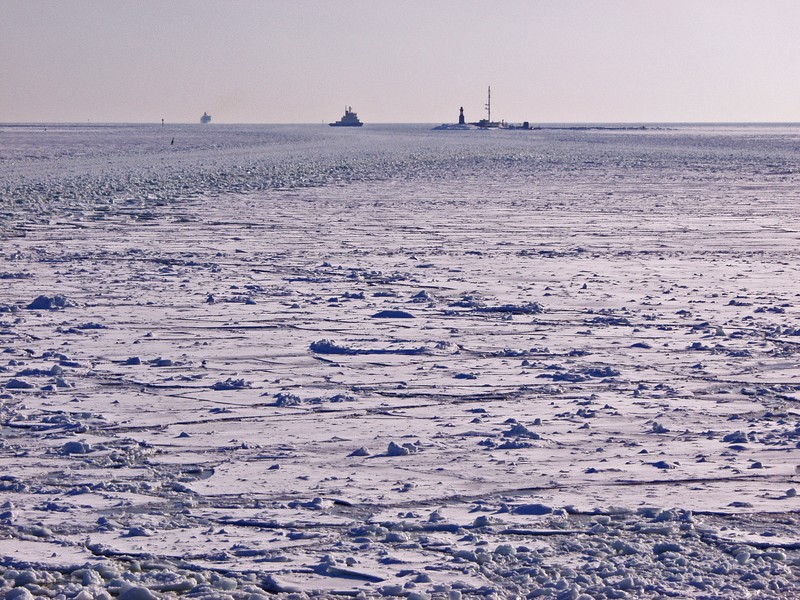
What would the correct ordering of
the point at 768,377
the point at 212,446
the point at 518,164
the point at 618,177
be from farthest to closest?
1. the point at 518,164
2. the point at 618,177
3. the point at 768,377
4. the point at 212,446

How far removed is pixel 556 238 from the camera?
1239 centimetres

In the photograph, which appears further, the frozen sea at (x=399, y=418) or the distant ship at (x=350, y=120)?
the distant ship at (x=350, y=120)

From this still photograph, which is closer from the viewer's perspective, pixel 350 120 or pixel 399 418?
pixel 399 418

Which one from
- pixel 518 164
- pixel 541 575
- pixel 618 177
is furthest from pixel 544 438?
pixel 518 164

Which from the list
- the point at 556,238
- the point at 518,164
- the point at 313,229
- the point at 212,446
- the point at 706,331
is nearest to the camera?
the point at 212,446

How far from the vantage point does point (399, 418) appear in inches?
206

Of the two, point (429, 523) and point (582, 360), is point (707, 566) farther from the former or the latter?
point (582, 360)

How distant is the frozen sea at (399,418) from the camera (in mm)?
3629

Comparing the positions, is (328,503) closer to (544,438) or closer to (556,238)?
(544,438)

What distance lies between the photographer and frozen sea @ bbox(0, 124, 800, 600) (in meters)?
3.63

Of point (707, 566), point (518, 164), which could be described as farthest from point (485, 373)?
point (518, 164)

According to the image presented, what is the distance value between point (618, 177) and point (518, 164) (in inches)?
260

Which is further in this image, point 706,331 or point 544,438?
point 706,331

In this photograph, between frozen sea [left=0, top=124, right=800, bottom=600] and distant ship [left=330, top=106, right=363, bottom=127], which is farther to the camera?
distant ship [left=330, top=106, right=363, bottom=127]
